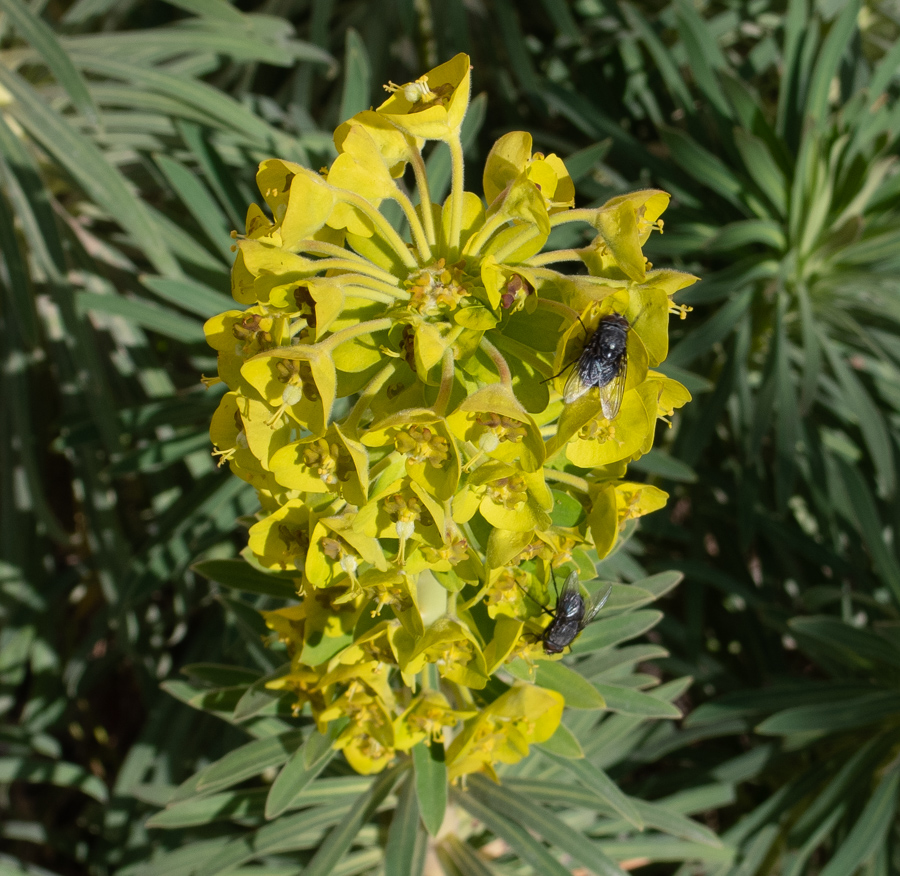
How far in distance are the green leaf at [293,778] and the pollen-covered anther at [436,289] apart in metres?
0.77

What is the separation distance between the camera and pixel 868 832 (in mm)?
1885

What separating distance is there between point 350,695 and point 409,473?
417mm

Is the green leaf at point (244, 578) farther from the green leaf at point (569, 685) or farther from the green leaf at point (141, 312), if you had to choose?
the green leaf at point (141, 312)

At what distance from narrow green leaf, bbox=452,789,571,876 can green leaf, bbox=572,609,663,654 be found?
0.40 meters

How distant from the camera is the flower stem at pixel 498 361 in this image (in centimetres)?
92

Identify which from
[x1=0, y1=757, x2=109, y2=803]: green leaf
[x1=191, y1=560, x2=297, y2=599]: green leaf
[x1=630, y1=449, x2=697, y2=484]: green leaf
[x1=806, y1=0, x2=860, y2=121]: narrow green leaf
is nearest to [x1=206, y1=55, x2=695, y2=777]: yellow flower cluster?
[x1=191, y1=560, x2=297, y2=599]: green leaf

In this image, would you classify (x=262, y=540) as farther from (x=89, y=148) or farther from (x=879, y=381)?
(x=879, y=381)

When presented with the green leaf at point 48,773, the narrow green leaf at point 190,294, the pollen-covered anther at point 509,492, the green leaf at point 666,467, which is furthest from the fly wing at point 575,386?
the green leaf at point 48,773

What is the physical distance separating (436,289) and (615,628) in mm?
738

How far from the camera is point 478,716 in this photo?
119cm

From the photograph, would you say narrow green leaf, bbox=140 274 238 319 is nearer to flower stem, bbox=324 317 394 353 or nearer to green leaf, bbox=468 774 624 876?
flower stem, bbox=324 317 394 353

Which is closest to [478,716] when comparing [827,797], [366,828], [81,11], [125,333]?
[366,828]

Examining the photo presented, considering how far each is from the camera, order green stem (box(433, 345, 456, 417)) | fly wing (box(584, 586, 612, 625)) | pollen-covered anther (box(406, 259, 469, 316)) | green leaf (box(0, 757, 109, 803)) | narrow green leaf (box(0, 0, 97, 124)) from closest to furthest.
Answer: green stem (box(433, 345, 456, 417)), pollen-covered anther (box(406, 259, 469, 316)), fly wing (box(584, 586, 612, 625)), narrow green leaf (box(0, 0, 97, 124)), green leaf (box(0, 757, 109, 803))

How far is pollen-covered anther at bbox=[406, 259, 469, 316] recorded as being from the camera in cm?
98
